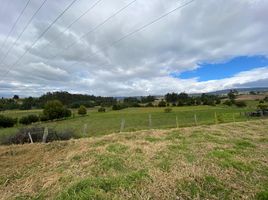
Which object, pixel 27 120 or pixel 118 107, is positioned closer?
pixel 27 120

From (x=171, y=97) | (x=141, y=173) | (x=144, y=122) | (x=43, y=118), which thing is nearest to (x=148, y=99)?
(x=171, y=97)

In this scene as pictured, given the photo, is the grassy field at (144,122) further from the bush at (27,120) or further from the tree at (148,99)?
the tree at (148,99)

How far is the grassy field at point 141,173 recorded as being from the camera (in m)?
4.30


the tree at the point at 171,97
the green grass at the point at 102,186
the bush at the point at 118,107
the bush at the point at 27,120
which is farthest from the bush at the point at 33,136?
the tree at the point at 171,97

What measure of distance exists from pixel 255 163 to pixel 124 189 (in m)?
3.76

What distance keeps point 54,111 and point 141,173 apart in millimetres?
64180

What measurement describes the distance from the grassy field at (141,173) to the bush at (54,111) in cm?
5961

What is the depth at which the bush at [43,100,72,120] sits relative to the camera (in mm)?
64688

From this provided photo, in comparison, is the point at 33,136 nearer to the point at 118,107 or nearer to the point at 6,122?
the point at 6,122

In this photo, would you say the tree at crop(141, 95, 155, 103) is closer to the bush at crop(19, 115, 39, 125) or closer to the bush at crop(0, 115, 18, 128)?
the bush at crop(19, 115, 39, 125)

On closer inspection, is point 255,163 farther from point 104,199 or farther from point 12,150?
point 12,150

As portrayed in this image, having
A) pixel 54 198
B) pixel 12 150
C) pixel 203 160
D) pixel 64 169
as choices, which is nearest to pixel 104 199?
pixel 54 198

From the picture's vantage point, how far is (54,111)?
6531 centimetres

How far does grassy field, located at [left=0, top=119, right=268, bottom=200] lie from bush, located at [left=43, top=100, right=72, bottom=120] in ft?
196
